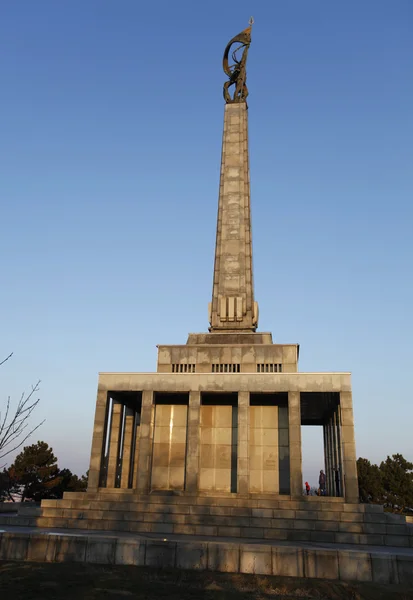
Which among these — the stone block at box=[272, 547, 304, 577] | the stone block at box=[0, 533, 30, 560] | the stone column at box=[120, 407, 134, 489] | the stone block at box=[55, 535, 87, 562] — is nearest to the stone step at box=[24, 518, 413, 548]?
the stone block at box=[55, 535, 87, 562]

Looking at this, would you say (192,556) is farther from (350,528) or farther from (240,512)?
(350,528)

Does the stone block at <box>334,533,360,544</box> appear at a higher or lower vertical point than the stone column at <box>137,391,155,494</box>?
lower

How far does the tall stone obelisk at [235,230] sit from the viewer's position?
33781mm

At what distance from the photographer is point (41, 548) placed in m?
15.7

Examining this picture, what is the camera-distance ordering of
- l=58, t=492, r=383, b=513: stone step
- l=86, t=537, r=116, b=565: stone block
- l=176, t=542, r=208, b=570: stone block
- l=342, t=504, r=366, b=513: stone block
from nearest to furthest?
l=176, t=542, r=208, b=570: stone block < l=86, t=537, r=116, b=565: stone block < l=342, t=504, r=366, b=513: stone block < l=58, t=492, r=383, b=513: stone step

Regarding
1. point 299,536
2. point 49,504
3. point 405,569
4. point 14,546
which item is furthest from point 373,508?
point 14,546

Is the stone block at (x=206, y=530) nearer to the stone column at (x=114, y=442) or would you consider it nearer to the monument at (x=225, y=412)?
the monument at (x=225, y=412)

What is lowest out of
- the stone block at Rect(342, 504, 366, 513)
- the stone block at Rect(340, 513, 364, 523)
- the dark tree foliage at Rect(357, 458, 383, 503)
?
the stone block at Rect(340, 513, 364, 523)

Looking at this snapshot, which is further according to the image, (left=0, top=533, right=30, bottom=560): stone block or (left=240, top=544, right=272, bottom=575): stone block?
(left=0, top=533, right=30, bottom=560): stone block

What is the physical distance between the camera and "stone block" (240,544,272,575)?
14445 mm

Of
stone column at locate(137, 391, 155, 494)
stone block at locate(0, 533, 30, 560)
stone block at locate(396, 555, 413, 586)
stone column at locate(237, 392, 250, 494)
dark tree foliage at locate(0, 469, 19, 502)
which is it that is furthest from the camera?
dark tree foliage at locate(0, 469, 19, 502)

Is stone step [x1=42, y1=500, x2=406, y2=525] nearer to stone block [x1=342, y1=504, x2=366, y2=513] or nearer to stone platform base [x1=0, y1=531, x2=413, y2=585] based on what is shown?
stone block [x1=342, y1=504, x2=366, y2=513]

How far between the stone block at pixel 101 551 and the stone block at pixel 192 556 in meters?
2.11

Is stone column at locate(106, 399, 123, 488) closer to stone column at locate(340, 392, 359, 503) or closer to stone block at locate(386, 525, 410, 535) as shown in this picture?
stone column at locate(340, 392, 359, 503)
